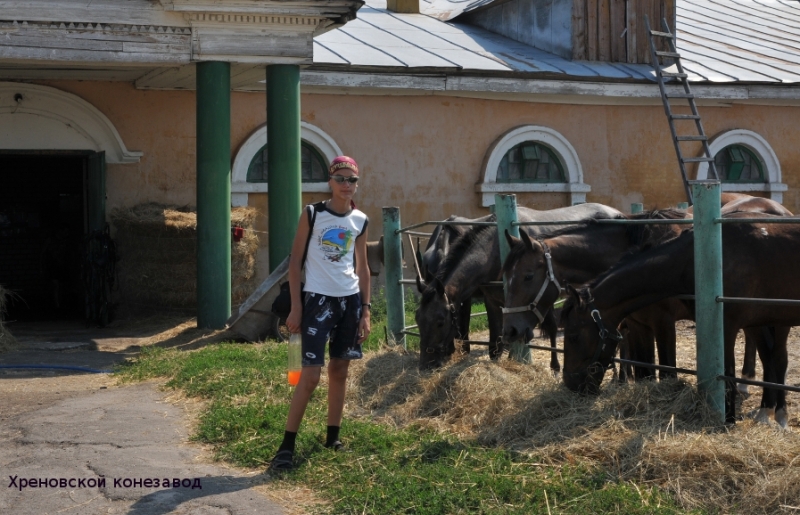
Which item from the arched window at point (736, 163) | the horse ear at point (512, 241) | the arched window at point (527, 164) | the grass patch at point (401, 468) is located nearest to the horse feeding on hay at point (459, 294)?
the grass patch at point (401, 468)

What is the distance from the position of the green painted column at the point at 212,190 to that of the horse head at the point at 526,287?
458cm

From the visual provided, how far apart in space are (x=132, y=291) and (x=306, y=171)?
2.84 meters

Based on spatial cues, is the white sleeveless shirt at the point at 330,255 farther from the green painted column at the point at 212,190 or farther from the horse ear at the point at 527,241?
the green painted column at the point at 212,190

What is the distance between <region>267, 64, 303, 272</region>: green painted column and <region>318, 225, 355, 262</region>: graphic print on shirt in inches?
204

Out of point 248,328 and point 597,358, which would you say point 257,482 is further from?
point 248,328

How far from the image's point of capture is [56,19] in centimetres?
936

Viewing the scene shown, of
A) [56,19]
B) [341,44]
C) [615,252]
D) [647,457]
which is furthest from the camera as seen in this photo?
[341,44]

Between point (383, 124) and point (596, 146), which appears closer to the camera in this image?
point (383, 124)

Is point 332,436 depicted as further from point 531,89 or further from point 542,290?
point 531,89

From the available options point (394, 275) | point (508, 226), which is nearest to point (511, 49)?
point (394, 275)

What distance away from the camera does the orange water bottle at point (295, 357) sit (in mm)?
5215

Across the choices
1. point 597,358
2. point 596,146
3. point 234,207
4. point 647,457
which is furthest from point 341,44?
point 647,457

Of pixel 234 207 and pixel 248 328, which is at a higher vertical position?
pixel 234 207

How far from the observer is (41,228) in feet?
55.1
